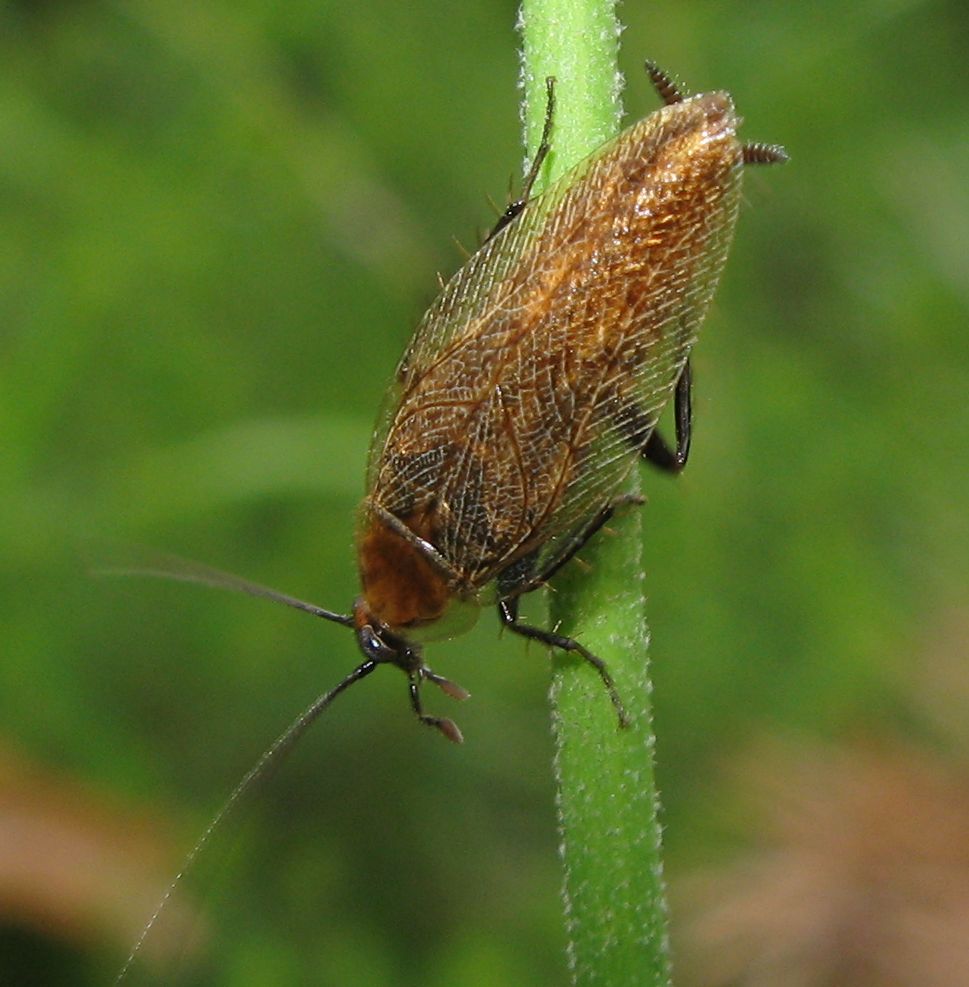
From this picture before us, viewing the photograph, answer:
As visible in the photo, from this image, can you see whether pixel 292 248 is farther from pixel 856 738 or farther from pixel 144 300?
pixel 856 738

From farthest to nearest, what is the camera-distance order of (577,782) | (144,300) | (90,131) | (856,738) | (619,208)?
(90,131) < (144,300) < (856,738) < (619,208) < (577,782)

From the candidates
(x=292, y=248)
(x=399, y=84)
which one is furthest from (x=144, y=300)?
(x=399, y=84)

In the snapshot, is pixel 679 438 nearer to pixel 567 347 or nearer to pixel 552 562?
pixel 567 347

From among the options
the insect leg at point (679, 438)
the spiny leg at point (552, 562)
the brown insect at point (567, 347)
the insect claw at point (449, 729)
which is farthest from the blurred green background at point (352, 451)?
the insect claw at point (449, 729)

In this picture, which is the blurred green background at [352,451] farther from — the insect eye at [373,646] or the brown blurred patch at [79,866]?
the insect eye at [373,646]

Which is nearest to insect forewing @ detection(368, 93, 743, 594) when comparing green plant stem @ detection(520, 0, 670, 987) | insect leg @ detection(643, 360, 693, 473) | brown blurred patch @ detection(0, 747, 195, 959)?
insect leg @ detection(643, 360, 693, 473)

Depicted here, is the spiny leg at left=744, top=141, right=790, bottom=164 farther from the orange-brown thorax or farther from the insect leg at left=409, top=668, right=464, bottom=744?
the insect leg at left=409, top=668, right=464, bottom=744
